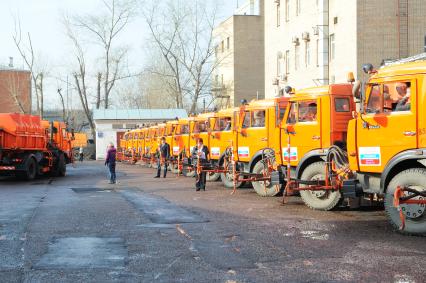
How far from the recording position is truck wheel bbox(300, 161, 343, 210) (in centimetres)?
1302

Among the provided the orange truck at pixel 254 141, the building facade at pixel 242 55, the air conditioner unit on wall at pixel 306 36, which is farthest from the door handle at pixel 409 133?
the building facade at pixel 242 55

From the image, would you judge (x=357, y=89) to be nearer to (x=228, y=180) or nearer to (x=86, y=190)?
(x=228, y=180)

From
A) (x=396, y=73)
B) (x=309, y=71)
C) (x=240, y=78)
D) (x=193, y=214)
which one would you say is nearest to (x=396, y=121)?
(x=396, y=73)

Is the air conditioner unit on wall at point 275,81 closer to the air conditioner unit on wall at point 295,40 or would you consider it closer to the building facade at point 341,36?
the building facade at point 341,36

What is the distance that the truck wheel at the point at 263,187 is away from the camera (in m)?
16.5

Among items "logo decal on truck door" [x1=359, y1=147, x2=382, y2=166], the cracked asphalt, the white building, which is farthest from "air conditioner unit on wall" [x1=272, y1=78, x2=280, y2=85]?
"logo decal on truck door" [x1=359, y1=147, x2=382, y2=166]

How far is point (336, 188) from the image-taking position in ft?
41.5

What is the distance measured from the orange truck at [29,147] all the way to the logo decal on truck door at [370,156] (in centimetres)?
1598

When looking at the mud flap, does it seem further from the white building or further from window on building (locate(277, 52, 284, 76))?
the white building

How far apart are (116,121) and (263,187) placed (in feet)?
136

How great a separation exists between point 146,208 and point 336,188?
4.32 meters

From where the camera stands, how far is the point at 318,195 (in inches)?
524

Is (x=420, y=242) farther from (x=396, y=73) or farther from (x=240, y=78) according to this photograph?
(x=240, y=78)

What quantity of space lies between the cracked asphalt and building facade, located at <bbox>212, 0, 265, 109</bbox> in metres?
40.8
